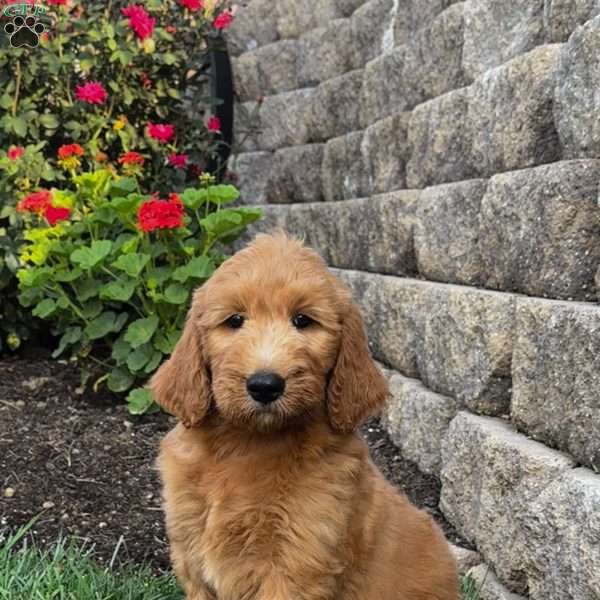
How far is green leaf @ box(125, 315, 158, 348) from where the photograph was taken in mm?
5359

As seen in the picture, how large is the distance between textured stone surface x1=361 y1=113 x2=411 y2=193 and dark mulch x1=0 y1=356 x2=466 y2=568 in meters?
1.33

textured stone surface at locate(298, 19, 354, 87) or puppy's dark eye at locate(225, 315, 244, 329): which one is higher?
textured stone surface at locate(298, 19, 354, 87)

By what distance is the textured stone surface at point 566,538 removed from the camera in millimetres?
3061

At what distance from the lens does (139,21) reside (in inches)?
234

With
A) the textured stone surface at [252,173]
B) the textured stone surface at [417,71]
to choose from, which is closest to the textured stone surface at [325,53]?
the textured stone surface at [417,71]

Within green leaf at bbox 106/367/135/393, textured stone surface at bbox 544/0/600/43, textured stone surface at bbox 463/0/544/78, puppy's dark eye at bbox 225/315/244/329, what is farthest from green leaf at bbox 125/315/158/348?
textured stone surface at bbox 544/0/600/43

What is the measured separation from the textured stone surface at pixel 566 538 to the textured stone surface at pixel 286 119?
422 centimetres

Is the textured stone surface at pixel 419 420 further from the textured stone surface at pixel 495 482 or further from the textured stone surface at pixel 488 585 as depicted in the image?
the textured stone surface at pixel 488 585

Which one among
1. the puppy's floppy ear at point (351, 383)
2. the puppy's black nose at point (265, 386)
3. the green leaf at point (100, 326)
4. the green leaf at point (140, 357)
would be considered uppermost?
the puppy's black nose at point (265, 386)

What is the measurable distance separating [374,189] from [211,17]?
6.45 feet

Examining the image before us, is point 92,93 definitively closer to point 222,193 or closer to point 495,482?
point 222,193

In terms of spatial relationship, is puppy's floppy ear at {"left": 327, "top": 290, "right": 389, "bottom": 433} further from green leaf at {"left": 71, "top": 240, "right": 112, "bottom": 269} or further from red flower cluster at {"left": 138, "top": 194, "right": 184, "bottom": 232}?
green leaf at {"left": 71, "top": 240, "right": 112, "bottom": 269}

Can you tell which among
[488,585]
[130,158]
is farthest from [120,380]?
[488,585]

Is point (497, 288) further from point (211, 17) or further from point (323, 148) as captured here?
point (211, 17)
